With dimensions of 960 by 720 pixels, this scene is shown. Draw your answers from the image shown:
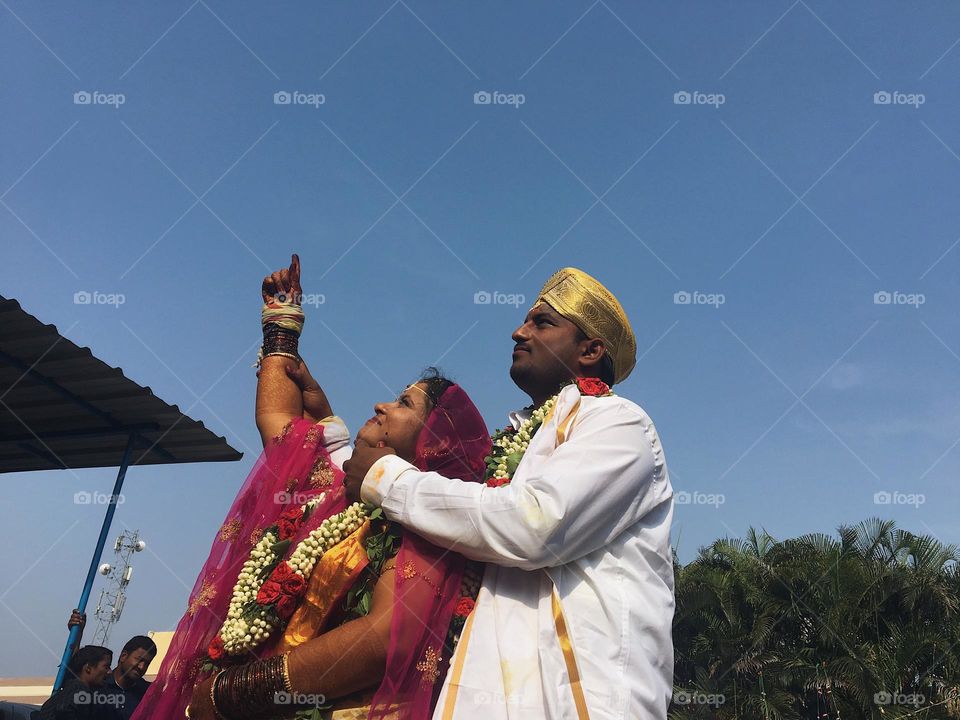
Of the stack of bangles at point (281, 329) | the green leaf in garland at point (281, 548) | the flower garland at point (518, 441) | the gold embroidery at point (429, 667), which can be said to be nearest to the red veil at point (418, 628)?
the gold embroidery at point (429, 667)

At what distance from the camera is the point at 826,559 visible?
17.4 metres

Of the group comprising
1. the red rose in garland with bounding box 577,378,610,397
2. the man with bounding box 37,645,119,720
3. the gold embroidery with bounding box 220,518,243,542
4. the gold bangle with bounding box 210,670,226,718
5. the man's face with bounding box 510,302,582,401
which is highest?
the man's face with bounding box 510,302,582,401

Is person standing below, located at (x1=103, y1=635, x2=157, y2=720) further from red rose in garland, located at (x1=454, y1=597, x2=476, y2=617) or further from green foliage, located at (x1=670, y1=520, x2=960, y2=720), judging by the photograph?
green foliage, located at (x1=670, y1=520, x2=960, y2=720)

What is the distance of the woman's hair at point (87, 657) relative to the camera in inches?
251

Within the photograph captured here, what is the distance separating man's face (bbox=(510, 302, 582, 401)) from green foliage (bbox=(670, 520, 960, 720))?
1458cm

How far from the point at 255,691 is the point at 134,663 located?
186 inches

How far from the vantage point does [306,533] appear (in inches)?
117

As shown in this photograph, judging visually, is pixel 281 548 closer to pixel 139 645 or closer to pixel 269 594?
pixel 269 594

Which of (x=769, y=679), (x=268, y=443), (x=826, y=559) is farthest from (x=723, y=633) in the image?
(x=268, y=443)

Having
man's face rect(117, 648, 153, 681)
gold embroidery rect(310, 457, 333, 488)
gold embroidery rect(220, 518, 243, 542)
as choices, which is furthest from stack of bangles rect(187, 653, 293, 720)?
man's face rect(117, 648, 153, 681)

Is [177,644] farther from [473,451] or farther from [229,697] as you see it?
[473,451]

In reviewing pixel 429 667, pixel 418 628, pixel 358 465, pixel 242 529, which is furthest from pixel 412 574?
pixel 242 529

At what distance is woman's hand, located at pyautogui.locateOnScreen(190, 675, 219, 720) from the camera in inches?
106

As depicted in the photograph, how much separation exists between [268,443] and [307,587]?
0.78 meters
